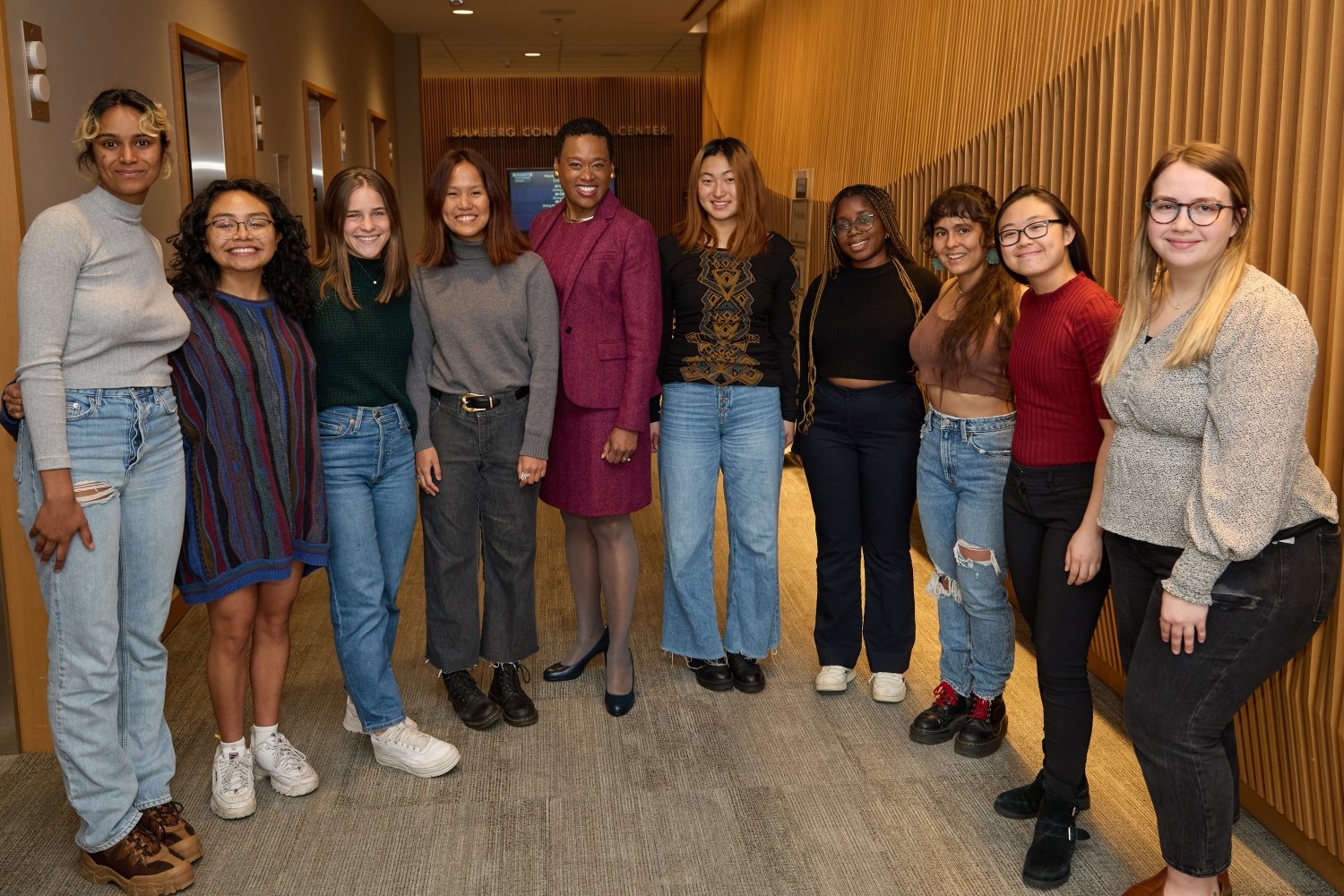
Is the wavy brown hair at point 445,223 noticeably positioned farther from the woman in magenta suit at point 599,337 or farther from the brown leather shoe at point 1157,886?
the brown leather shoe at point 1157,886

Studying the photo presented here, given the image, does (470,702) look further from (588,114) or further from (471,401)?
(588,114)

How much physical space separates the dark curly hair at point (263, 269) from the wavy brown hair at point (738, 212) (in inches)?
44.5

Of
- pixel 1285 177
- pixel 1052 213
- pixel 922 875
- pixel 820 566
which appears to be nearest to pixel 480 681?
pixel 820 566

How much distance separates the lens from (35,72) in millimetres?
3408

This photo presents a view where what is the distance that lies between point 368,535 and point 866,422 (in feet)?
4.78

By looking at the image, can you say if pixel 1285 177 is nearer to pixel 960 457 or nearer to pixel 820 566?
pixel 960 457

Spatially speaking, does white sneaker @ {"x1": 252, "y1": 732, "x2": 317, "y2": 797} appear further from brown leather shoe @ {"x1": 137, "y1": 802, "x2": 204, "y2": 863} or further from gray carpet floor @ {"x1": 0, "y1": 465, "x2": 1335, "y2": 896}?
brown leather shoe @ {"x1": 137, "y1": 802, "x2": 204, "y2": 863}

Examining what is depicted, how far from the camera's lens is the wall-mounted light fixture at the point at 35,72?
11.1ft

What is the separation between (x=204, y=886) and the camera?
262 centimetres

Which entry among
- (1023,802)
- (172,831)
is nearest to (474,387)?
(172,831)

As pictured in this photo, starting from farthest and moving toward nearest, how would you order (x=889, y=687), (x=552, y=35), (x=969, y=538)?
(x=552, y=35)
(x=889, y=687)
(x=969, y=538)

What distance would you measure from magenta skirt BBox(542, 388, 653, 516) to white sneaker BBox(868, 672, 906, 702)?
947 mm

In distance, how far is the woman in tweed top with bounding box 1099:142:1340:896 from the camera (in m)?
2.01

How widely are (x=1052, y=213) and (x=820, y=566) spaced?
Answer: 143 cm
